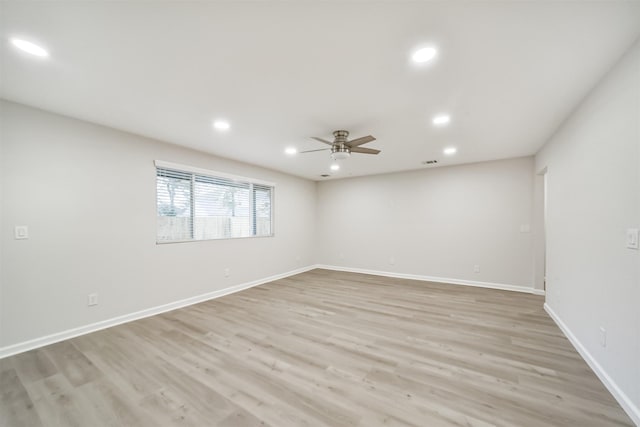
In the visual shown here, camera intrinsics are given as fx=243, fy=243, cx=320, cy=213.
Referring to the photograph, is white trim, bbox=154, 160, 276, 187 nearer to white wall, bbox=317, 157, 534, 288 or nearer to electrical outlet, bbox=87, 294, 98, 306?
electrical outlet, bbox=87, 294, 98, 306

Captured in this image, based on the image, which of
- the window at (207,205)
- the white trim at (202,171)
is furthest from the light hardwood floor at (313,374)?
the white trim at (202,171)

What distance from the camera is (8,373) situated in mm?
2111

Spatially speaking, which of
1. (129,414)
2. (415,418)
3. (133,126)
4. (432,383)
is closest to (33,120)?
(133,126)

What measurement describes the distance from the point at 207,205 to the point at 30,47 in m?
2.82

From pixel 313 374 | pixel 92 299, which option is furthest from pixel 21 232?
pixel 313 374

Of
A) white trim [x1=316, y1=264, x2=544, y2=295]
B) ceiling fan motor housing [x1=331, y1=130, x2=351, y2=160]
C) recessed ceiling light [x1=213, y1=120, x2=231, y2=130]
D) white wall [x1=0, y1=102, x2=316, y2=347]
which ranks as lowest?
white trim [x1=316, y1=264, x2=544, y2=295]

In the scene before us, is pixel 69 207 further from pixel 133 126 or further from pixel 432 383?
pixel 432 383

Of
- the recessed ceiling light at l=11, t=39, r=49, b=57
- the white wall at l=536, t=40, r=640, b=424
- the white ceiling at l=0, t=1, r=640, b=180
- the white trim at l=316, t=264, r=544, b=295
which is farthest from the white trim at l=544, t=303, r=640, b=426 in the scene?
the recessed ceiling light at l=11, t=39, r=49, b=57

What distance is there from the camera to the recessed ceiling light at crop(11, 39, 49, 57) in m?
1.61

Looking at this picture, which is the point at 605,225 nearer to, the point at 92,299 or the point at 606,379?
the point at 606,379

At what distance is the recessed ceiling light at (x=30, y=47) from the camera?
1.61 metres

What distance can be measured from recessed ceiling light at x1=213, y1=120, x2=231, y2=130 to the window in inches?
48.0

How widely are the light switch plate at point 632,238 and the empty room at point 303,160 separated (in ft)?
0.05

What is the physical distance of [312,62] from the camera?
1.81 meters
